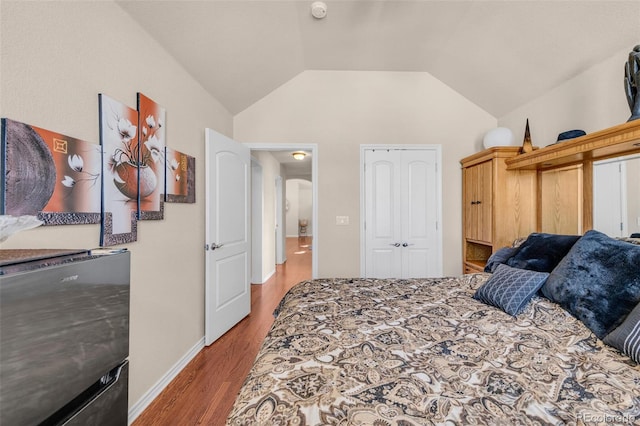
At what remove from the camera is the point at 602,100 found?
2.02 meters

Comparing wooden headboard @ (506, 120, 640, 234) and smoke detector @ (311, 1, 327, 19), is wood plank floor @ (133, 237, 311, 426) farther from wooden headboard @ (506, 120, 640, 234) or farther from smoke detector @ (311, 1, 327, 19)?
smoke detector @ (311, 1, 327, 19)

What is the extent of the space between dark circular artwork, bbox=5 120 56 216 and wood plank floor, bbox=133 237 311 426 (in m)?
1.45

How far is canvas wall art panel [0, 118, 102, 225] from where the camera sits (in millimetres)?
1035

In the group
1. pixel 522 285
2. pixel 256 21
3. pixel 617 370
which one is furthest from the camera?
pixel 256 21

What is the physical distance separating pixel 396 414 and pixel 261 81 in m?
3.14

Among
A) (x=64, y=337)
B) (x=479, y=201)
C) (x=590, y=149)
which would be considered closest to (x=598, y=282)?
(x=590, y=149)

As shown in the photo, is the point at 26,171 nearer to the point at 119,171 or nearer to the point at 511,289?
the point at 119,171

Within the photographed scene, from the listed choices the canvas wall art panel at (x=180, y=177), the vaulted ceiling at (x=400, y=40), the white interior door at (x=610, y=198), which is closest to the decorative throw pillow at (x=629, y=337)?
the white interior door at (x=610, y=198)

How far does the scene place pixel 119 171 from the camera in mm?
1564

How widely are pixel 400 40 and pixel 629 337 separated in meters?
2.81

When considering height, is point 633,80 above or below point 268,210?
above

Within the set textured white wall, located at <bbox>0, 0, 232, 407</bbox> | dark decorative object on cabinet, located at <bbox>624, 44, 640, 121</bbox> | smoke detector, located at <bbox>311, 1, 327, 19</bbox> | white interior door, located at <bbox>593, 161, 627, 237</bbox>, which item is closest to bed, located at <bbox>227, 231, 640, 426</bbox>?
white interior door, located at <bbox>593, 161, 627, 237</bbox>

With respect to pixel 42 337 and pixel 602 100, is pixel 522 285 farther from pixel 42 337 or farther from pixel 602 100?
pixel 42 337

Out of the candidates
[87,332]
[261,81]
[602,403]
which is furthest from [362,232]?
[87,332]
